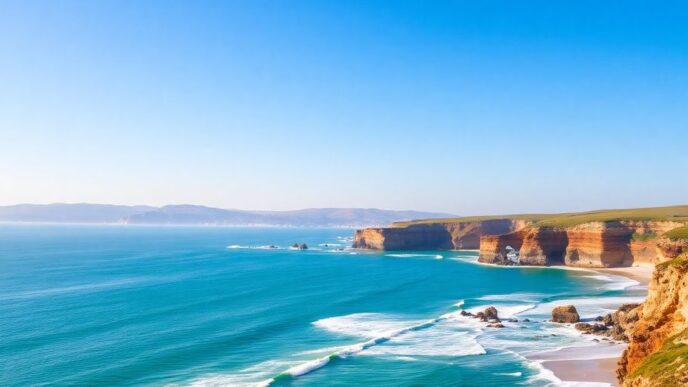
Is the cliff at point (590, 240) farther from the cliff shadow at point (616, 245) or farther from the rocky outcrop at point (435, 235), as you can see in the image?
the rocky outcrop at point (435, 235)

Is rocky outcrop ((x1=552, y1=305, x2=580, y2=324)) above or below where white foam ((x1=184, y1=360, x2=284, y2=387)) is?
above

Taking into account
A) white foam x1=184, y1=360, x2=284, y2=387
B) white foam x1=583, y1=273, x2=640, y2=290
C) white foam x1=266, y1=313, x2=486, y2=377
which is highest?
white foam x1=583, y1=273, x2=640, y2=290

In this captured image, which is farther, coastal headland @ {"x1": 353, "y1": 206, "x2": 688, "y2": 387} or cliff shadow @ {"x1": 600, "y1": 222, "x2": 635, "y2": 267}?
cliff shadow @ {"x1": 600, "y1": 222, "x2": 635, "y2": 267}

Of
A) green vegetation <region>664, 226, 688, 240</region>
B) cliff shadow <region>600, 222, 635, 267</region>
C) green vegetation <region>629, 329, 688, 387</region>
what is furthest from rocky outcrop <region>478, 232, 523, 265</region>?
green vegetation <region>629, 329, 688, 387</region>

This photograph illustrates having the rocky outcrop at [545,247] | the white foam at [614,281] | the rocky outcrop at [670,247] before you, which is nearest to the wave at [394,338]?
the rocky outcrop at [670,247]

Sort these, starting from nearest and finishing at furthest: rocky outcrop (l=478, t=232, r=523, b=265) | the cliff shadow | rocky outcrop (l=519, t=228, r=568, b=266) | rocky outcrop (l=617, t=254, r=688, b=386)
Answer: rocky outcrop (l=617, t=254, r=688, b=386) → the cliff shadow → rocky outcrop (l=519, t=228, r=568, b=266) → rocky outcrop (l=478, t=232, r=523, b=265)

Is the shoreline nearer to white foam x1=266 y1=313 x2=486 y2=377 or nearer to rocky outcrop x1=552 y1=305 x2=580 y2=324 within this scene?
white foam x1=266 y1=313 x2=486 y2=377

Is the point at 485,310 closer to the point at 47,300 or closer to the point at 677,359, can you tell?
the point at 677,359
